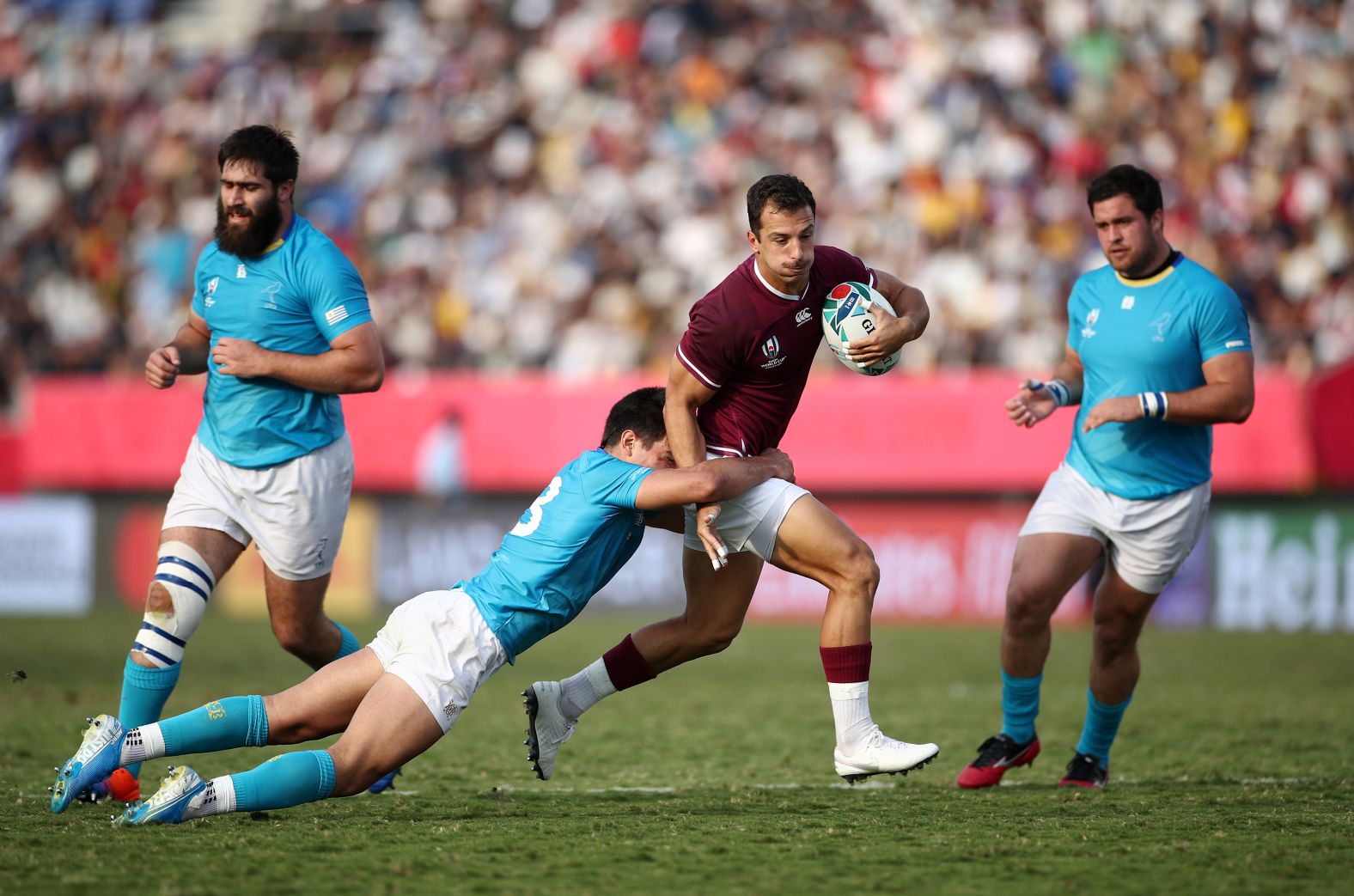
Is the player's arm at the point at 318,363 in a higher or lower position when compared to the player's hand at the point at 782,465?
higher

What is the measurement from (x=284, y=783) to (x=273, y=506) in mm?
1473

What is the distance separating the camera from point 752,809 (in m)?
5.78

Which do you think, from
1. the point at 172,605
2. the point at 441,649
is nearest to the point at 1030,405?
the point at 441,649

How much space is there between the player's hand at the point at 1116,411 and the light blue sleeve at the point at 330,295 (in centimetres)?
295

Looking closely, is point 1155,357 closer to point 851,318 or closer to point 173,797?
point 851,318

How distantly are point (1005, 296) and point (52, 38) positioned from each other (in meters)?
13.5

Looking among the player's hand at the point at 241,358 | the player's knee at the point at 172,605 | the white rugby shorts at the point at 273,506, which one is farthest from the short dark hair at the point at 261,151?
the player's knee at the point at 172,605

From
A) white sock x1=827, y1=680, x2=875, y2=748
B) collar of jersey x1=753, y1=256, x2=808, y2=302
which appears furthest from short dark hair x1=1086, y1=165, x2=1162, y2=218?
white sock x1=827, y1=680, x2=875, y2=748

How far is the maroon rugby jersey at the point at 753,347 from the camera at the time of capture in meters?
5.80

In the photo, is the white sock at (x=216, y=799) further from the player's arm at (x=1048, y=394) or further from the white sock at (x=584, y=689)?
the player's arm at (x=1048, y=394)

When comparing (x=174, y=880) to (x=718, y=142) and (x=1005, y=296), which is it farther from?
(x=718, y=142)

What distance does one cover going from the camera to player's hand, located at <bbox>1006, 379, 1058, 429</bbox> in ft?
20.7

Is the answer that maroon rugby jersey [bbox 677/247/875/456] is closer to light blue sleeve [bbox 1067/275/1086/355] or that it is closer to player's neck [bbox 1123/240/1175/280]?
light blue sleeve [bbox 1067/275/1086/355]

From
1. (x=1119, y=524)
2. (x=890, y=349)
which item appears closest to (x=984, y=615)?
(x=1119, y=524)
